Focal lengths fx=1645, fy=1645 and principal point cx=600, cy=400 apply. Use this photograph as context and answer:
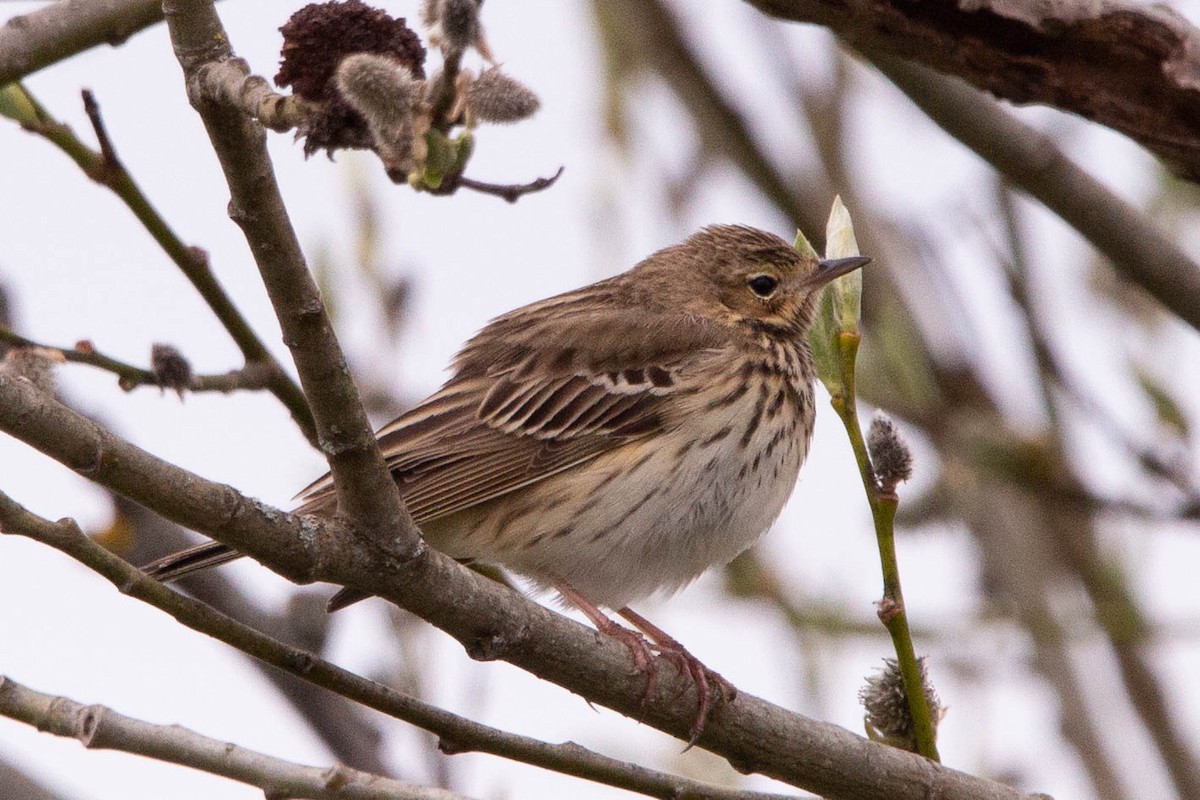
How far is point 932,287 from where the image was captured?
7.37m

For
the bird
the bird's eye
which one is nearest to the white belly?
the bird

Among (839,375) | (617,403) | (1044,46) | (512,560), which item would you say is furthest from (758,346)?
(839,375)

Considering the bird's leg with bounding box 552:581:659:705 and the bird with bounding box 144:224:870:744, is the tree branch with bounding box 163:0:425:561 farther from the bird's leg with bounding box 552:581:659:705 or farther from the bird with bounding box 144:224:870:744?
the bird with bounding box 144:224:870:744

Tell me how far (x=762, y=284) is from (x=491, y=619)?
338 centimetres

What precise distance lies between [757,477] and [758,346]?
82 cm

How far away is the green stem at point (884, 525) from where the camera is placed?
3.56 metres

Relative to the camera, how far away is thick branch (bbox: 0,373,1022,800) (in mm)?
2828

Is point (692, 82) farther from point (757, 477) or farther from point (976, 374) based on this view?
point (757, 477)

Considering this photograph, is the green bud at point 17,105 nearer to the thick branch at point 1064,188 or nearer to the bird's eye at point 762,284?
the thick branch at point 1064,188

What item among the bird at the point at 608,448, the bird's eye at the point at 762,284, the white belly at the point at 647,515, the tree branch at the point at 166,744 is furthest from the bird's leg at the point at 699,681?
the bird's eye at the point at 762,284

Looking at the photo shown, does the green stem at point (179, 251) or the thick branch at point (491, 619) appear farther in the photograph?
the green stem at point (179, 251)

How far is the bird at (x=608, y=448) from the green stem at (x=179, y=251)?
2.18 ft

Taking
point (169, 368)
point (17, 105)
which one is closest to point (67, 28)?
point (17, 105)

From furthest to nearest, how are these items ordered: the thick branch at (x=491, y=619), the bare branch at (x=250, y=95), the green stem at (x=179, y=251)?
the green stem at (x=179, y=251), the thick branch at (x=491, y=619), the bare branch at (x=250, y=95)
